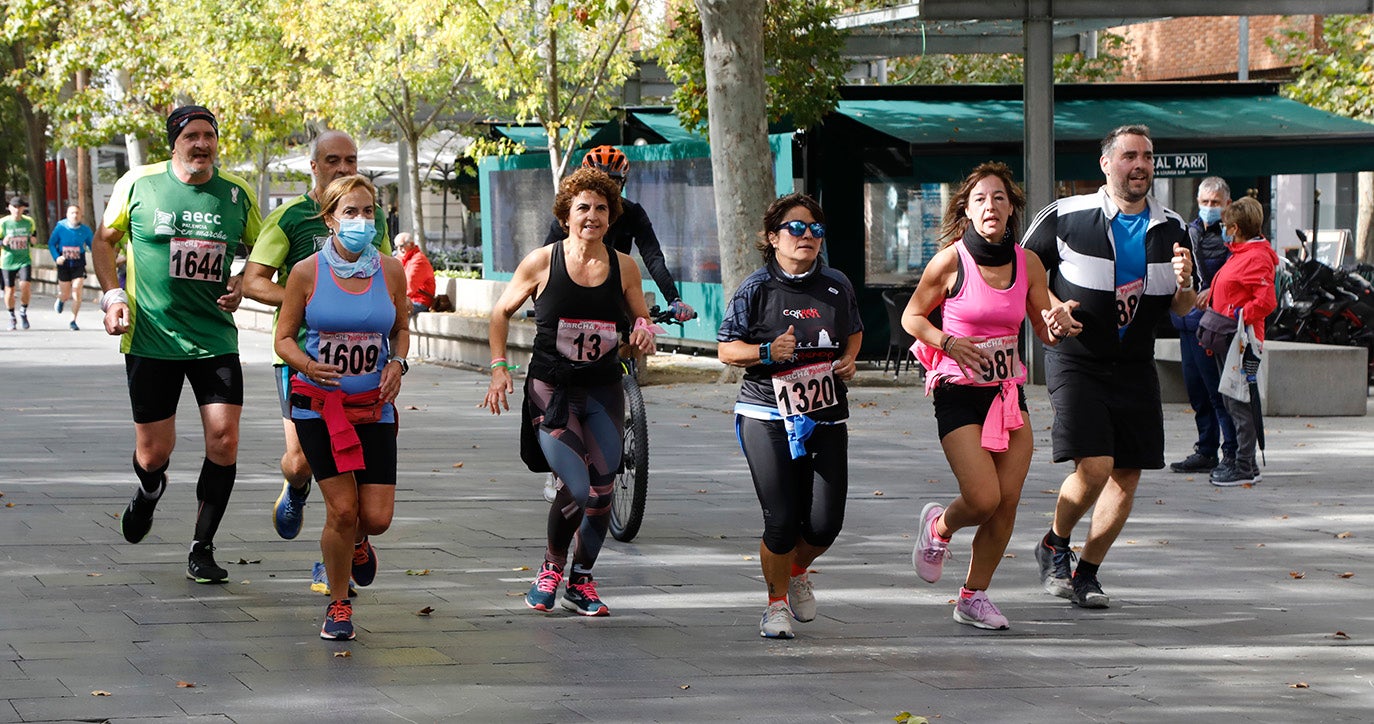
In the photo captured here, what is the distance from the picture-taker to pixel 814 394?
6809 mm

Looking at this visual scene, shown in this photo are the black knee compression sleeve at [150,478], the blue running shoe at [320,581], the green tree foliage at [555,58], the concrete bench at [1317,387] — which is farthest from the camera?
the green tree foliage at [555,58]

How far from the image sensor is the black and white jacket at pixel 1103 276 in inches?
297

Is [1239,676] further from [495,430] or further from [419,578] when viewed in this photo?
[495,430]

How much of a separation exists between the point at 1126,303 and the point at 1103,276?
139 millimetres

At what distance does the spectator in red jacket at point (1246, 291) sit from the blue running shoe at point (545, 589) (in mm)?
5265

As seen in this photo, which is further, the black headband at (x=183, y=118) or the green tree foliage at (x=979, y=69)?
the green tree foliage at (x=979, y=69)

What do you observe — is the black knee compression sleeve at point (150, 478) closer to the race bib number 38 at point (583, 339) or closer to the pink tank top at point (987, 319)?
the race bib number 38 at point (583, 339)

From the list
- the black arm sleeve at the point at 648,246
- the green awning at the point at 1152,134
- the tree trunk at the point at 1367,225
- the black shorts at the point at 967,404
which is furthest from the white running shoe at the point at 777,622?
the tree trunk at the point at 1367,225

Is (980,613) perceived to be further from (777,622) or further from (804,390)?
(804,390)

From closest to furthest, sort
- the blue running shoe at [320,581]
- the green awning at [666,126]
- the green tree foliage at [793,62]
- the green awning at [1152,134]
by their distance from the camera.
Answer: the blue running shoe at [320,581]
the green tree foliage at [793,62]
the green awning at [1152,134]
the green awning at [666,126]

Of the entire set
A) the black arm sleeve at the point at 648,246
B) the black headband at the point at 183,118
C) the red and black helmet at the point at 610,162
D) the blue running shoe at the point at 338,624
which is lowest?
the blue running shoe at the point at 338,624

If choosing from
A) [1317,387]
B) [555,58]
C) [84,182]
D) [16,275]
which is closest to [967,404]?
[1317,387]

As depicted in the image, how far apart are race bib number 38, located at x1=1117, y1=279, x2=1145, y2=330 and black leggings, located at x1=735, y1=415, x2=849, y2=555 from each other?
1381 millimetres

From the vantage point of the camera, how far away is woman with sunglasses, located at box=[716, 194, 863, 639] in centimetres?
682
